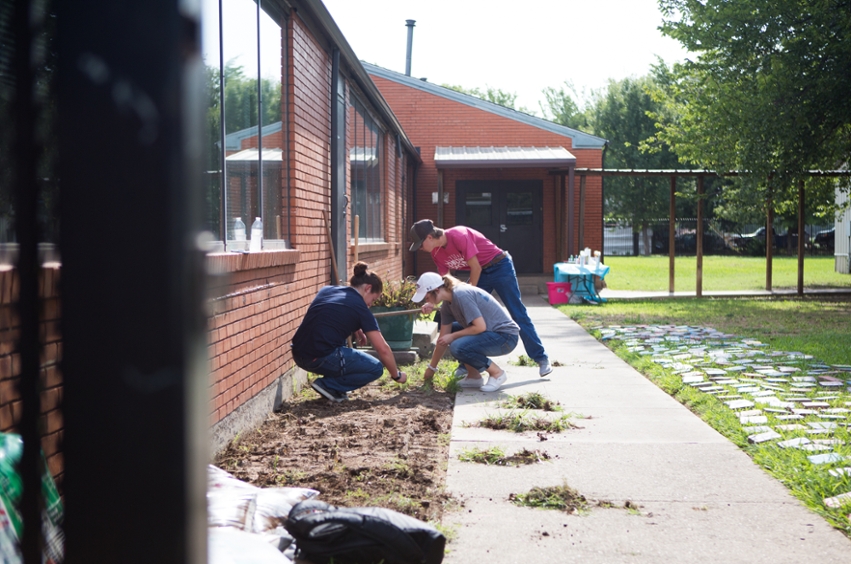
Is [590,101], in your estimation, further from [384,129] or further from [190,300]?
[190,300]

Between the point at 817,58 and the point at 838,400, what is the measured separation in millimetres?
11446

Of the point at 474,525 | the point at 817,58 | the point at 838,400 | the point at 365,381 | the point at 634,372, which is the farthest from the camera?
the point at 817,58

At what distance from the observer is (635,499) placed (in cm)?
413

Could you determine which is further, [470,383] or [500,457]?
[470,383]

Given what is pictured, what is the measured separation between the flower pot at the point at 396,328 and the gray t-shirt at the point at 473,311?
1.13m

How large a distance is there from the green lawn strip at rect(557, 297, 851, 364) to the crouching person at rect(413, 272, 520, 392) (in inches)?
148

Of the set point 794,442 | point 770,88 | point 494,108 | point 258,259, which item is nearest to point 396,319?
point 258,259

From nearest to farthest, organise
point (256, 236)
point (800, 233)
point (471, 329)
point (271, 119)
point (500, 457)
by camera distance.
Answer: point (500, 457) < point (256, 236) < point (271, 119) < point (471, 329) < point (800, 233)

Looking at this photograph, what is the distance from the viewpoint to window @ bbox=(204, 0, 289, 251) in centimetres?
529

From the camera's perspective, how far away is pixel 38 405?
0.83 metres

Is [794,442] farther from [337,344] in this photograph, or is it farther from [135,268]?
[135,268]

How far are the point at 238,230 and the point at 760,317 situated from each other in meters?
10.7

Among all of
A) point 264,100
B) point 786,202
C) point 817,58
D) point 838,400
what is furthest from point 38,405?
point 786,202

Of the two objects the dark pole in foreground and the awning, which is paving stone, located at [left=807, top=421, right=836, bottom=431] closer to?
the awning
